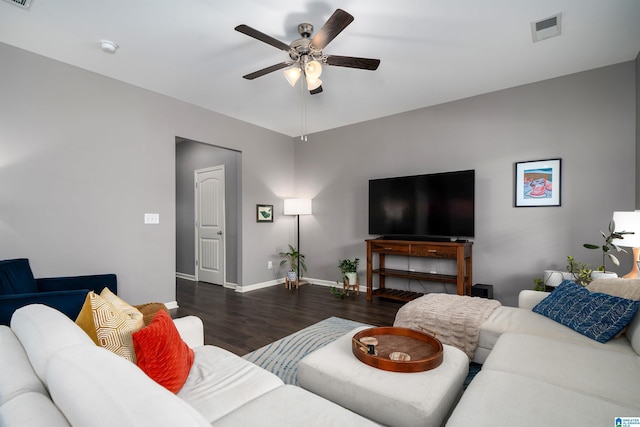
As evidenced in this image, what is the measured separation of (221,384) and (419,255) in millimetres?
3175

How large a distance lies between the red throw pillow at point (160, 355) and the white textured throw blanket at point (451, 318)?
152 cm

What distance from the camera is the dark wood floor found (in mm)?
3080

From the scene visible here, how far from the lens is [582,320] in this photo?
2041 millimetres

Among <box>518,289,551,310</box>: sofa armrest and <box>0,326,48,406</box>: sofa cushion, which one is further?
<box>518,289,551,310</box>: sofa armrest

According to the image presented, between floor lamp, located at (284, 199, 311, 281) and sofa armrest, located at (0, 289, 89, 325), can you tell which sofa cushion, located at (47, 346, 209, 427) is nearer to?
sofa armrest, located at (0, 289, 89, 325)

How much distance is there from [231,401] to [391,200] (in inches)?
145

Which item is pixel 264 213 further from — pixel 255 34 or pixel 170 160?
pixel 255 34

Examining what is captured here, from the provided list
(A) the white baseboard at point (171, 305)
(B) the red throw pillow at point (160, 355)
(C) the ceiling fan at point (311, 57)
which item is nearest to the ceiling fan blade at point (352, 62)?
(C) the ceiling fan at point (311, 57)

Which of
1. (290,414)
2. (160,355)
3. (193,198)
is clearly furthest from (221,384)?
(193,198)

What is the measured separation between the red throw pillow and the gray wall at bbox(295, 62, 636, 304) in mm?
3695

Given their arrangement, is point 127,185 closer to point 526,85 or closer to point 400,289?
point 400,289

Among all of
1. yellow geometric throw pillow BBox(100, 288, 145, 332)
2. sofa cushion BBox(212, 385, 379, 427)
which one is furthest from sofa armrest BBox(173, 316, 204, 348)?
sofa cushion BBox(212, 385, 379, 427)

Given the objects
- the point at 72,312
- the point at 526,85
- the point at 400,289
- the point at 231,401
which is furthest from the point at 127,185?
the point at 526,85

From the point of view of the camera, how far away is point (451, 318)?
2406 millimetres
